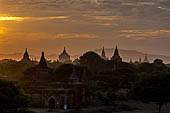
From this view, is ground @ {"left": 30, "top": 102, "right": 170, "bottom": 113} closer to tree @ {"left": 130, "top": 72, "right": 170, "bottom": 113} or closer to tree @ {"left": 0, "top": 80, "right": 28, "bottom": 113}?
tree @ {"left": 130, "top": 72, "right": 170, "bottom": 113}

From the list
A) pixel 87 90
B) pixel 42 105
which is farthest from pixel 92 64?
pixel 42 105

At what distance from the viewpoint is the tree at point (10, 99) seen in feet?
124

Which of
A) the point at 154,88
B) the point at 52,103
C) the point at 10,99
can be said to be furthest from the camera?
the point at 52,103

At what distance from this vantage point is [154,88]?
169 ft

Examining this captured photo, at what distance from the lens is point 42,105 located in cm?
5991

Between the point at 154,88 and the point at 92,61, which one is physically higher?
the point at 92,61

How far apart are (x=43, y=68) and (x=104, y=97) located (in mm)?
10280

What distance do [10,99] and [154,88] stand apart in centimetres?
2006

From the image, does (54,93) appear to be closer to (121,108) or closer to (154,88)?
→ (121,108)

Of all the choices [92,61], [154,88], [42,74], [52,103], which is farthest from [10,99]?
[92,61]

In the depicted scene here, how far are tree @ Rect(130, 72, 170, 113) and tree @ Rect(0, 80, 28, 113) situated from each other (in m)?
18.2

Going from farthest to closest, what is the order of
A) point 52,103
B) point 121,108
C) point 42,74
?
1. point 42,74
2. point 121,108
3. point 52,103

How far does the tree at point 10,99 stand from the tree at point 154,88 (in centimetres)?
1821

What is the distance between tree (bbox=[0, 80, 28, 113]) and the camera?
37.9 metres
